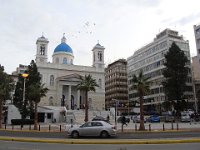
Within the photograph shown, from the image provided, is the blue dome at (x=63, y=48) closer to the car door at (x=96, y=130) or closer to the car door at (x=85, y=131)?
the car door at (x=85, y=131)

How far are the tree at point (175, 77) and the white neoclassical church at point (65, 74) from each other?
26.0 metres

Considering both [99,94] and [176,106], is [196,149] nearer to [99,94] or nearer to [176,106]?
[176,106]

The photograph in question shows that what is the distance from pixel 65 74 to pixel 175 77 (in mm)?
34515

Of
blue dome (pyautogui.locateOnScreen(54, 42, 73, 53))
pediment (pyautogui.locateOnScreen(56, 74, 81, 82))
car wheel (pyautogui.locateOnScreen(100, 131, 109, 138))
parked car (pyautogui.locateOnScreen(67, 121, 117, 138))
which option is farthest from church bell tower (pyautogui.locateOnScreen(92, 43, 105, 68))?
car wheel (pyautogui.locateOnScreen(100, 131, 109, 138))

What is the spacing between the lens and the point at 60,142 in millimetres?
16984

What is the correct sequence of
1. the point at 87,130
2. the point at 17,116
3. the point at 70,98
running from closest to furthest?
1. the point at 87,130
2. the point at 17,116
3. the point at 70,98

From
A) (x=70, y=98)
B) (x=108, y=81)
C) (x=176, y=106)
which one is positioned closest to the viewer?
(x=176, y=106)

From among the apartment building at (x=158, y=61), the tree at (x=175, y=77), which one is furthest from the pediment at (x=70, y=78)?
the tree at (x=175, y=77)

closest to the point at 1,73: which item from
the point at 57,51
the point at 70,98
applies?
the point at 70,98

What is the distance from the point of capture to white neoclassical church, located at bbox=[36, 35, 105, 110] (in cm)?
7594

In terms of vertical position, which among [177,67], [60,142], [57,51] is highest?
[57,51]

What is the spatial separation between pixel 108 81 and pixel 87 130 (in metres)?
92.5

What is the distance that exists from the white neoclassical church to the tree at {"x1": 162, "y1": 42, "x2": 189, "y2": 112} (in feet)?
85.2

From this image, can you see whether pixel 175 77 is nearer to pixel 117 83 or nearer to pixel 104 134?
pixel 104 134
